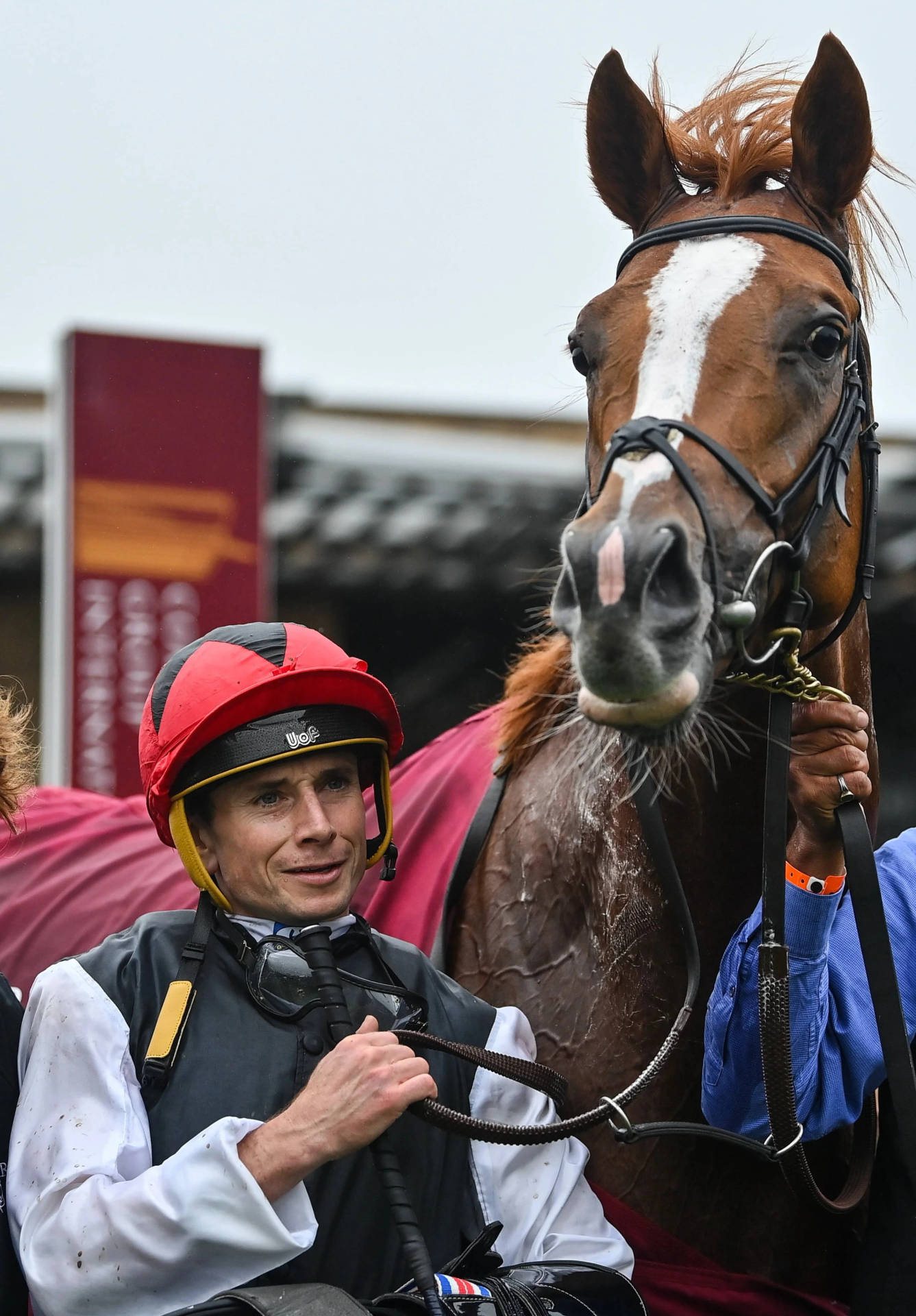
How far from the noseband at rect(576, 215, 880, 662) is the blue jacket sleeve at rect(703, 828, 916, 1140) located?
0.40m

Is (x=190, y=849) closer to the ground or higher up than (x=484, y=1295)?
higher up

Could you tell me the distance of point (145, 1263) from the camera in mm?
1669

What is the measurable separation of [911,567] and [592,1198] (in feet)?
20.1

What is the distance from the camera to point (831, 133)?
208cm

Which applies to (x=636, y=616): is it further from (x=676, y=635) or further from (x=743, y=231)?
(x=743, y=231)

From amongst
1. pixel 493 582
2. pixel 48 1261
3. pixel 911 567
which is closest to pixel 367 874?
pixel 48 1261

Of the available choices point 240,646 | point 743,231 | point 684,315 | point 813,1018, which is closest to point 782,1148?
point 813,1018

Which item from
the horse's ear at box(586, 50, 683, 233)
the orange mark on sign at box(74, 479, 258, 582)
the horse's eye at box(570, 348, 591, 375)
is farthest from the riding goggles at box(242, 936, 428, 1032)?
the orange mark on sign at box(74, 479, 258, 582)

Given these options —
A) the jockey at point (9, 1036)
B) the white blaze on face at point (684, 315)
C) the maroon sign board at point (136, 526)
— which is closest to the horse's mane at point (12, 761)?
the jockey at point (9, 1036)

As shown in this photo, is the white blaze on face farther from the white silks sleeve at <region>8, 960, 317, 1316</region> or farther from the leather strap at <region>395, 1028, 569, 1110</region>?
the white silks sleeve at <region>8, 960, 317, 1316</region>

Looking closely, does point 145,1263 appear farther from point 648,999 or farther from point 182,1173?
point 648,999

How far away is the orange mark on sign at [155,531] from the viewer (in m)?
5.54

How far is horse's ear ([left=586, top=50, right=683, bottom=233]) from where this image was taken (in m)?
2.19

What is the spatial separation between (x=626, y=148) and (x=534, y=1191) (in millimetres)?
1541
